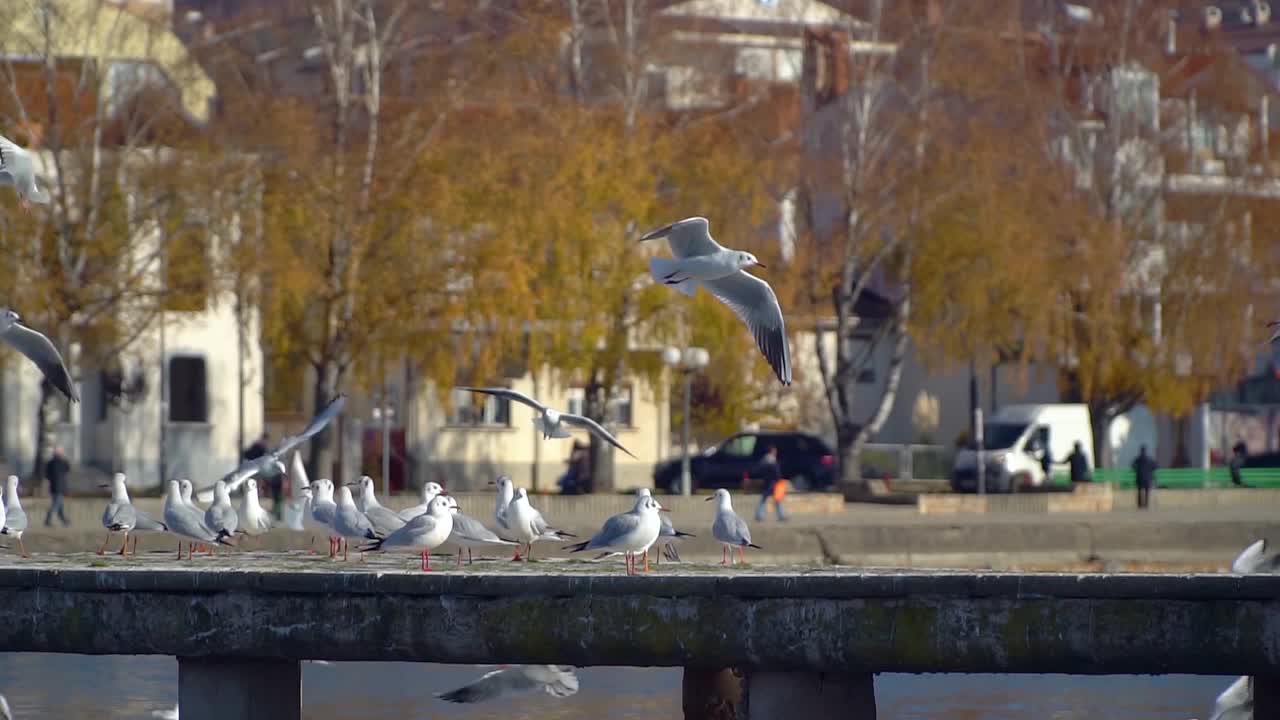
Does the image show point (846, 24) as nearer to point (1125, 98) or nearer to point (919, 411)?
point (1125, 98)

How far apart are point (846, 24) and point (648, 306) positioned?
7.15 meters

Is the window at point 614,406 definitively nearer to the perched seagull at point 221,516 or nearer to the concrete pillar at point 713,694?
the perched seagull at point 221,516

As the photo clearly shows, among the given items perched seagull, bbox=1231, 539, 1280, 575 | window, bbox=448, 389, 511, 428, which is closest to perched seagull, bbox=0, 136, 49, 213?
perched seagull, bbox=1231, 539, 1280, 575

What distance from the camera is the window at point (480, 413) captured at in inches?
2157

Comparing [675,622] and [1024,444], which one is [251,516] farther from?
[1024,444]

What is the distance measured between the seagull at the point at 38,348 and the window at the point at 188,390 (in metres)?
32.6

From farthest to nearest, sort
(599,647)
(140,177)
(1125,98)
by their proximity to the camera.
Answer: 1. (1125,98)
2. (140,177)
3. (599,647)

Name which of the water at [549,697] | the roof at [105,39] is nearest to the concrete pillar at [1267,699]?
the water at [549,697]

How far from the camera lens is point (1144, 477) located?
45.9m

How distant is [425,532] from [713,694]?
2.36 m

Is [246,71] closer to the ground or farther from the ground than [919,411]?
farther from the ground

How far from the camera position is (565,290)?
46.1 m

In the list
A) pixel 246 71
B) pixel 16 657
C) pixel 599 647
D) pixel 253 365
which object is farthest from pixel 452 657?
pixel 253 365

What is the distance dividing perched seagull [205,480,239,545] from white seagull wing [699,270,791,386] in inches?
167
